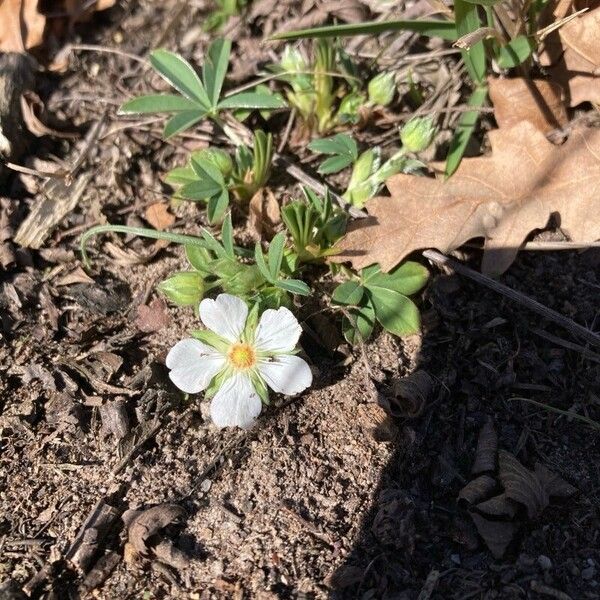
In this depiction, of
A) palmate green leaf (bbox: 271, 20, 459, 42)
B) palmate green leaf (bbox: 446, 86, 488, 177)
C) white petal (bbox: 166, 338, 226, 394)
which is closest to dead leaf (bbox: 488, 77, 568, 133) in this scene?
palmate green leaf (bbox: 446, 86, 488, 177)

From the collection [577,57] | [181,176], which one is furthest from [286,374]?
[577,57]

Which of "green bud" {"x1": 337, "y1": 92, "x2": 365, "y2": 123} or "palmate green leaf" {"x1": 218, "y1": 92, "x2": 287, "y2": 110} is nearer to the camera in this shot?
"palmate green leaf" {"x1": 218, "y1": 92, "x2": 287, "y2": 110}

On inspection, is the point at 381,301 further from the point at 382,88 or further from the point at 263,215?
the point at 382,88

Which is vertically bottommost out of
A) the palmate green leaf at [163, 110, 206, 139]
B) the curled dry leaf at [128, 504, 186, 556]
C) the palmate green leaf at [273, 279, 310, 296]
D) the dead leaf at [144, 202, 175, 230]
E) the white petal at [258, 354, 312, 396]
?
the curled dry leaf at [128, 504, 186, 556]

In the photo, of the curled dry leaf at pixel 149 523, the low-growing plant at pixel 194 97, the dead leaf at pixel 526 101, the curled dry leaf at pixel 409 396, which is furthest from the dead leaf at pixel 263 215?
the curled dry leaf at pixel 149 523

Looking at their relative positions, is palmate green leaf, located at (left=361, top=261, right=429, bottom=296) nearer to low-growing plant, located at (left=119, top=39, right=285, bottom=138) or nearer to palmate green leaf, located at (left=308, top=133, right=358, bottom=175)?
palmate green leaf, located at (left=308, top=133, right=358, bottom=175)

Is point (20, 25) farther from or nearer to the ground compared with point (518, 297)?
farther from the ground

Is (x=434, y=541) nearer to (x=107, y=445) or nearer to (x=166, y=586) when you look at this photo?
(x=166, y=586)
